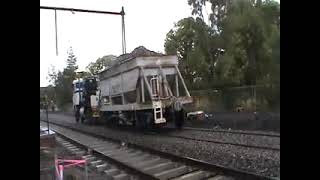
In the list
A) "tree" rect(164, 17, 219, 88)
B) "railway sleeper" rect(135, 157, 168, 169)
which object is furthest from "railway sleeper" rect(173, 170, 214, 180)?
"tree" rect(164, 17, 219, 88)

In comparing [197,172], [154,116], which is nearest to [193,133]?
[154,116]

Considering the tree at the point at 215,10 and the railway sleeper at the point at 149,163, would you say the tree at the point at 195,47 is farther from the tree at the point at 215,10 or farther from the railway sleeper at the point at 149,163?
the railway sleeper at the point at 149,163

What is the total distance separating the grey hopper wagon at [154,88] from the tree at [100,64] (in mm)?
542

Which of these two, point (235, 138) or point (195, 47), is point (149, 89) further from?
point (235, 138)

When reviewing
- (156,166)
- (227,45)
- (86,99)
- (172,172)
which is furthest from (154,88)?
(86,99)

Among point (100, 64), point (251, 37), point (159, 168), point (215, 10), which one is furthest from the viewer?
point (100, 64)

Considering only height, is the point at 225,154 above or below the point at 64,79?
below

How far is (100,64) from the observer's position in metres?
12.0

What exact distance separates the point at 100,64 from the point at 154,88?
2.54 m

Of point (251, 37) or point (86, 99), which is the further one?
point (86, 99)

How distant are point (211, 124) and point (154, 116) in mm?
1861

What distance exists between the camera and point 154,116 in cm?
1012

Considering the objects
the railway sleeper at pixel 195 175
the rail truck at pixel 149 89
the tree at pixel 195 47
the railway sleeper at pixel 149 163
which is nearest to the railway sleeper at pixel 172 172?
the railway sleeper at pixel 195 175

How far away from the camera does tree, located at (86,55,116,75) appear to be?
1132cm
